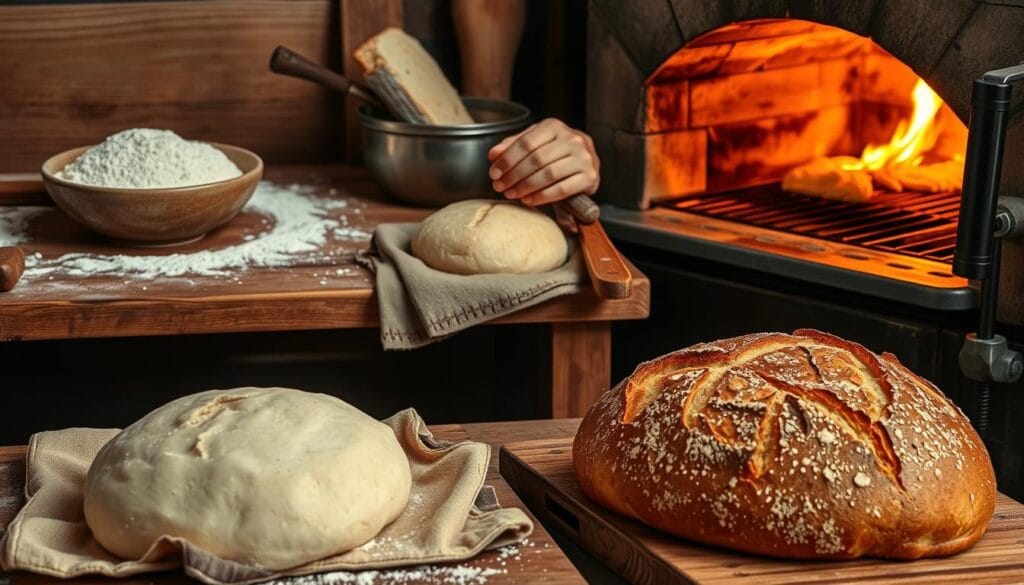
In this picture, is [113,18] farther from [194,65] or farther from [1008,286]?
[1008,286]

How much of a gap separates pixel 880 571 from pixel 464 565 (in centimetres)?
40

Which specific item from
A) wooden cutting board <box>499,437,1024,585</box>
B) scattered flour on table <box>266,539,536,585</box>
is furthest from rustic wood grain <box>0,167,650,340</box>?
scattered flour on table <box>266,539,536,585</box>

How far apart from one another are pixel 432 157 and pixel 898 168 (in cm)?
99

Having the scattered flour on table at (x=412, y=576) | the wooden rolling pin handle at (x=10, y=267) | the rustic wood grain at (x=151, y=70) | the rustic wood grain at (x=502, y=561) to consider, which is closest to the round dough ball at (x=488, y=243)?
the wooden rolling pin handle at (x=10, y=267)

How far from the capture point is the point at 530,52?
123 inches

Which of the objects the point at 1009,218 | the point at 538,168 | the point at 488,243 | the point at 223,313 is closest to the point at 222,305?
the point at 223,313

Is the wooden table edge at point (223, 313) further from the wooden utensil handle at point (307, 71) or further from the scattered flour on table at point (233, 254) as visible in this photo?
the wooden utensil handle at point (307, 71)

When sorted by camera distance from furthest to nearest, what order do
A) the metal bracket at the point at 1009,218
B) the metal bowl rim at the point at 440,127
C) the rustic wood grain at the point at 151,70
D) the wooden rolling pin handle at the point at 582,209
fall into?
the rustic wood grain at the point at 151,70, the metal bowl rim at the point at 440,127, the wooden rolling pin handle at the point at 582,209, the metal bracket at the point at 1009,218

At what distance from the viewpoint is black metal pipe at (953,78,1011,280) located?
1.87 m

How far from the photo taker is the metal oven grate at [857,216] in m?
2.40

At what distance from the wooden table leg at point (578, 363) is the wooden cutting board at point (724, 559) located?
0.82 meters

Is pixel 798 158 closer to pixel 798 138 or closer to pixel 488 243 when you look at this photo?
pixel 798 138

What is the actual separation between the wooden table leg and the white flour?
721mm

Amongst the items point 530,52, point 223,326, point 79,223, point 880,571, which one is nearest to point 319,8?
point 530,52
